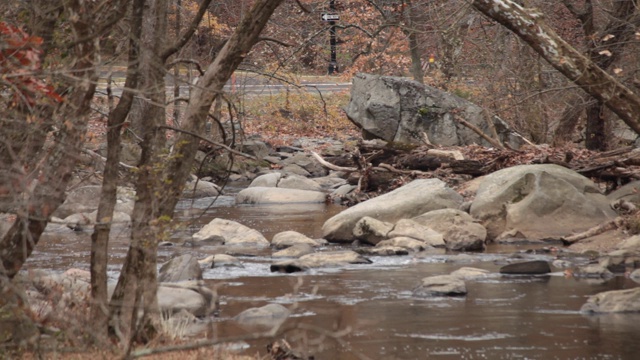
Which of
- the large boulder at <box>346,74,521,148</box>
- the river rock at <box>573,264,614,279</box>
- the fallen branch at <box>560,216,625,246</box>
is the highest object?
the large boulder at <box>346,74,521,148</box>

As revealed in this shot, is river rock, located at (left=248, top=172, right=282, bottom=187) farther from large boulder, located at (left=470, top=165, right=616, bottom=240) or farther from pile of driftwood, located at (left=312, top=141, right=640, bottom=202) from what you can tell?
large boulder, located at (left=470, top=165, right=616, bottom=240)

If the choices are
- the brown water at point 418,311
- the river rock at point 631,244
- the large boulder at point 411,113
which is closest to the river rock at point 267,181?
the large boulder at point 411,113

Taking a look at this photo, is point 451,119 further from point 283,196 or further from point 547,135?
point 283,196

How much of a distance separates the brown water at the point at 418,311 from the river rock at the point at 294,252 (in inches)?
11.3

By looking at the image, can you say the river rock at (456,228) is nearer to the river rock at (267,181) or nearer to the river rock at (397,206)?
the river rock at (397,206)

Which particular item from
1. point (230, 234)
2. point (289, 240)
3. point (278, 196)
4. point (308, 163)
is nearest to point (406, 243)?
point (289, 240)

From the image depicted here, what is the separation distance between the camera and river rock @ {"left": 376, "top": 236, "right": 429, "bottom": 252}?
15.5 metres

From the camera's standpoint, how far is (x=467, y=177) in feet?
69.2

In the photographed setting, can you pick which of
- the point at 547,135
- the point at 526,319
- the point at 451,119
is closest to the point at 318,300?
the point at 526,319

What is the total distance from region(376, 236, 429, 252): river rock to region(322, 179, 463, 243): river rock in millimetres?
1059

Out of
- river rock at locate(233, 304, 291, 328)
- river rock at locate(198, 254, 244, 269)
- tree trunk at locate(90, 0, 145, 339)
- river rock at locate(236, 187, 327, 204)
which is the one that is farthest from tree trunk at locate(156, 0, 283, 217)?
river rock at locate(236, 187, 327, 204)

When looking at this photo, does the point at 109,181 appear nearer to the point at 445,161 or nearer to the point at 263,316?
the point at 263,316

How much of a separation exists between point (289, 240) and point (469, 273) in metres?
4.11

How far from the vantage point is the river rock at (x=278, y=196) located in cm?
2252
